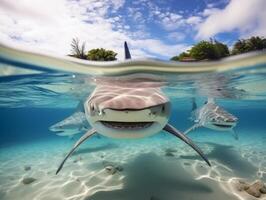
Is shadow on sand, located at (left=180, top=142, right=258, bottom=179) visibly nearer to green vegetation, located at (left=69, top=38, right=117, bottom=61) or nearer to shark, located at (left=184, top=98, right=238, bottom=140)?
shark, located at (left=184, top=98, right=238, bottom=140)

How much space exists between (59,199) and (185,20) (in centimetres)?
717

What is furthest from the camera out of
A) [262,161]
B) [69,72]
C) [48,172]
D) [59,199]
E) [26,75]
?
[26,75]

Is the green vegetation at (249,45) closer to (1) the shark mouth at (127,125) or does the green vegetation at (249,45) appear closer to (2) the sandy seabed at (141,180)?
(2) the sandy seabed at (141,180)

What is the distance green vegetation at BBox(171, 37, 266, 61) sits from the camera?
8.82m

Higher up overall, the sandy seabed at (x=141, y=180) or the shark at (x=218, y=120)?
the shark at (x=218, y=120)

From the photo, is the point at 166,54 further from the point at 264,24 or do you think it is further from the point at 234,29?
the point at 264,24

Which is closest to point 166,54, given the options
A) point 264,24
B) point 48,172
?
point 264,24

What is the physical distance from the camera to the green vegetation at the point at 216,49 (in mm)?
8820

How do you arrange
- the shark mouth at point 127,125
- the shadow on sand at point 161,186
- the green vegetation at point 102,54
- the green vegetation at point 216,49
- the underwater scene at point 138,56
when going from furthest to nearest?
the green vegetation at point 102,54
the green vegetation at point 216,49
the underwater scene at point 138,56
the shadow on sand at point 161,186
the shark mouth at point 127,125

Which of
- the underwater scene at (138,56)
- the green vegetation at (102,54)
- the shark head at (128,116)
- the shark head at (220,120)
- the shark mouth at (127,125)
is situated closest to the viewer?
the shark head at (128,116)

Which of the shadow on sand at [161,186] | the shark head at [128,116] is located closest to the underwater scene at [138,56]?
the shadow on sand at [161,186]

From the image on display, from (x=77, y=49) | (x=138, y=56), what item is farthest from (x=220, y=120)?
(x=77, y=49)

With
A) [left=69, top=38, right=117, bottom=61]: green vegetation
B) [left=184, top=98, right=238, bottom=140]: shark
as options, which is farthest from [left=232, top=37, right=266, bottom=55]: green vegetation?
[left=69, top=38, right=117, bottom=61]: green vegetation

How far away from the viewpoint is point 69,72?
1173 cm
